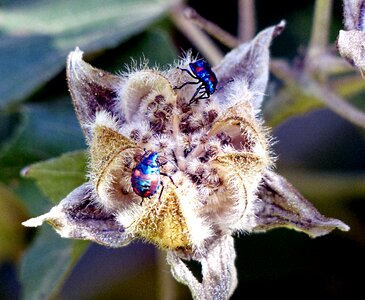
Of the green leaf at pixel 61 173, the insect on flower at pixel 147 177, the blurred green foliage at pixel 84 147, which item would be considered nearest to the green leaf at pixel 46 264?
the blurred green foliage at pixel 84 147

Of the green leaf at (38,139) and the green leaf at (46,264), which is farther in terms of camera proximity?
the green leaf at (38,139)

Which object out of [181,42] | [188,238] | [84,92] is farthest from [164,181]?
[181,42]

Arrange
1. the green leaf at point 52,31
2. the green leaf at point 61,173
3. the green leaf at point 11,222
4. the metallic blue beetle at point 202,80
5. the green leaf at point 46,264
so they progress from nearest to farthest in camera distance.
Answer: the metallic blue beetle at point 202,80
the green leaf at point 61,173
the green leaf at point 46,264
the green leaf at point 52,31
the green leaf at point 11,222

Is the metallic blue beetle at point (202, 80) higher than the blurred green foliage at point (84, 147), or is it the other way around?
the metallic blue beetle at point (202, 80)

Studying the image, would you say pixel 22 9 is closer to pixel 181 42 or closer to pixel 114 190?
pixel 181 42

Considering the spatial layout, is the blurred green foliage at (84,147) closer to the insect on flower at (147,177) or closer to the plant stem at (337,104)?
the plant stem at (337,104)

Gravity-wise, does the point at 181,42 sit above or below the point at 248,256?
above

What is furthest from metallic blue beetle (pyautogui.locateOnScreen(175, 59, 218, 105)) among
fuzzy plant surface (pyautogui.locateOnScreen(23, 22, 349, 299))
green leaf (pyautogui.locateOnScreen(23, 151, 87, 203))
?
green leaf (pyautogui.locateOnScreen(23, 151, 87, 203))
